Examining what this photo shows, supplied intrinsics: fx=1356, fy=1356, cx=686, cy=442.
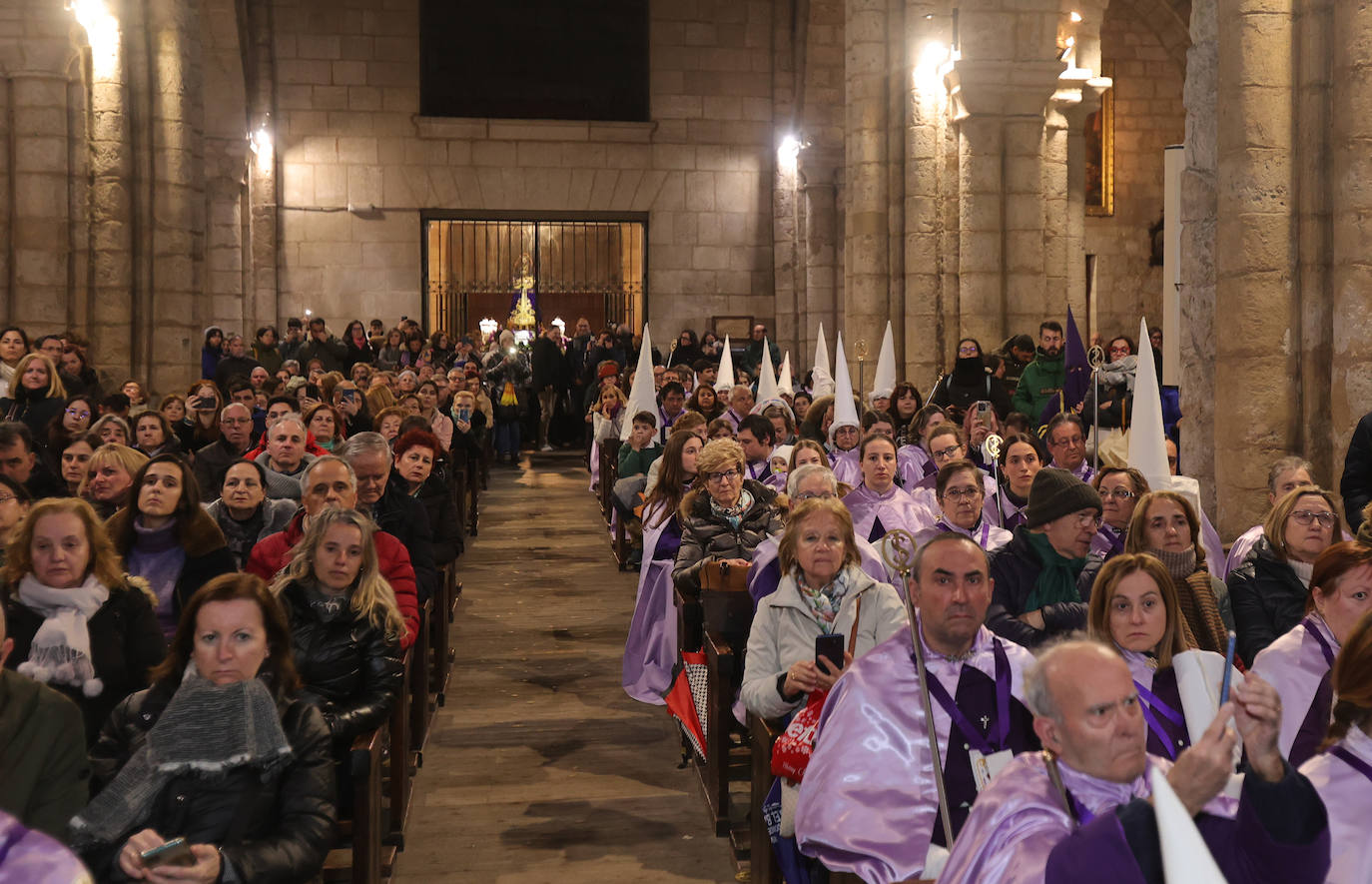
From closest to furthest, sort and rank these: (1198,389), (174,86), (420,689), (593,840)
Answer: (593,840) < (420,689) < (1198,389) < (174,86)

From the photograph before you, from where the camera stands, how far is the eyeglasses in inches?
185

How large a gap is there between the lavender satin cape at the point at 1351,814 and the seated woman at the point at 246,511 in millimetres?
4797

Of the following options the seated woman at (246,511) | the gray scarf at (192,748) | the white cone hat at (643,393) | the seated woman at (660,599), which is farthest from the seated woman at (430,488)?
the gray scarf at (192,748)

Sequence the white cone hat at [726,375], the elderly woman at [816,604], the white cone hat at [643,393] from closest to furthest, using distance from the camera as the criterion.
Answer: the elderly woman at [816,604]
the white cone hat at [643,393]
the white cone hat at [726,375]

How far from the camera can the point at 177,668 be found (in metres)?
3.71

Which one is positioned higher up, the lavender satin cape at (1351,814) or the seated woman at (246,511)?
the seated woman at (246,511)

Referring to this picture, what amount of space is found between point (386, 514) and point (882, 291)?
858cm

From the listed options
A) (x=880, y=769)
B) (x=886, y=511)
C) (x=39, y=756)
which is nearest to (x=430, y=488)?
(x=886, y=511)

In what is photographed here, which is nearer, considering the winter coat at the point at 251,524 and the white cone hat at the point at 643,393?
the winter coat at the point at 251,524

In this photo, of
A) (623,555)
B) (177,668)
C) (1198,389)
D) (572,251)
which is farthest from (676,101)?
(177,668)

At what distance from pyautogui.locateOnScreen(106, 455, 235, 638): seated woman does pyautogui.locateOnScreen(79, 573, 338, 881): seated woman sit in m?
1.68

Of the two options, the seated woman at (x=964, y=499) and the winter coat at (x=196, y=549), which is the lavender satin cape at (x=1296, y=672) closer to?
the seated woman at (x=964, y=499)

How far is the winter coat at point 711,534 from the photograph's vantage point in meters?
6.52

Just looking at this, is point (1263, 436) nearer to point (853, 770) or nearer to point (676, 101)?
point (853, 770)
